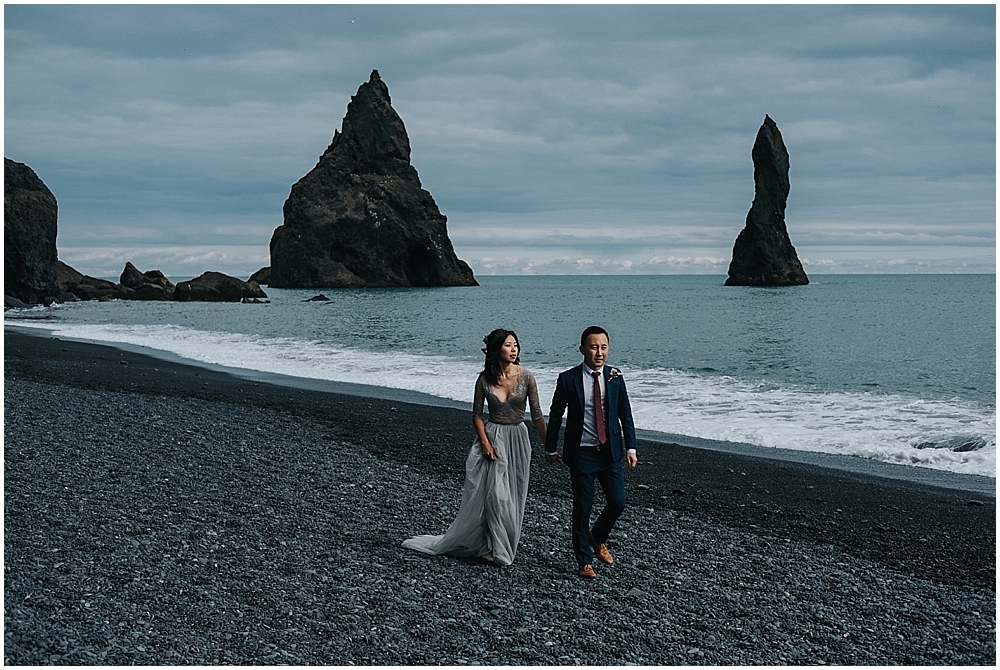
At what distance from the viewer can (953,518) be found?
24.6 feet

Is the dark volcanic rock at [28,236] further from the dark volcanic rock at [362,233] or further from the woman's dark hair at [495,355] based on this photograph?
the woman's dark hair at [495,355]

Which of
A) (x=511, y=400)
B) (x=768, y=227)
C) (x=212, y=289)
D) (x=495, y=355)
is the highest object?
(x=768, y=227)

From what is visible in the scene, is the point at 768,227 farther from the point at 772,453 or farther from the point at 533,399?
the point at 533,399

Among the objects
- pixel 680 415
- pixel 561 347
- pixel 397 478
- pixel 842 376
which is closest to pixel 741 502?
pixel 397 478

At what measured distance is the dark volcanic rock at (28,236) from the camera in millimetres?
58688

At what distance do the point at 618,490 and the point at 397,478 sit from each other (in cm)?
326

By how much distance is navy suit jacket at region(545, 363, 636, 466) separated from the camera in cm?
547

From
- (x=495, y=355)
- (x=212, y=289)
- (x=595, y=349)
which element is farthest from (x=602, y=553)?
(x=212, y=289)

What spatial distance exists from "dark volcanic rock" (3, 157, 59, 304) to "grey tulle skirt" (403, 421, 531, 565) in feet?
196

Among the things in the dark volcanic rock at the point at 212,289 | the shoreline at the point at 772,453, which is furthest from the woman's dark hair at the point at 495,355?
the dark volcanic rock at the point at 212,289

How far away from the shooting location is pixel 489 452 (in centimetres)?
566

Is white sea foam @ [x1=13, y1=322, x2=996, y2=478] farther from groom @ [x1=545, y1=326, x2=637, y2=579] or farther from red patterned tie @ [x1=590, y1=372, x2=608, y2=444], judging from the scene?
red patterned tie @ [x1=590, y1=372, x2=608, y2=444]

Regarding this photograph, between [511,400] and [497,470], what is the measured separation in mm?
483

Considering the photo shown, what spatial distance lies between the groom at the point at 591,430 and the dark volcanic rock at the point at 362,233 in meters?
111
